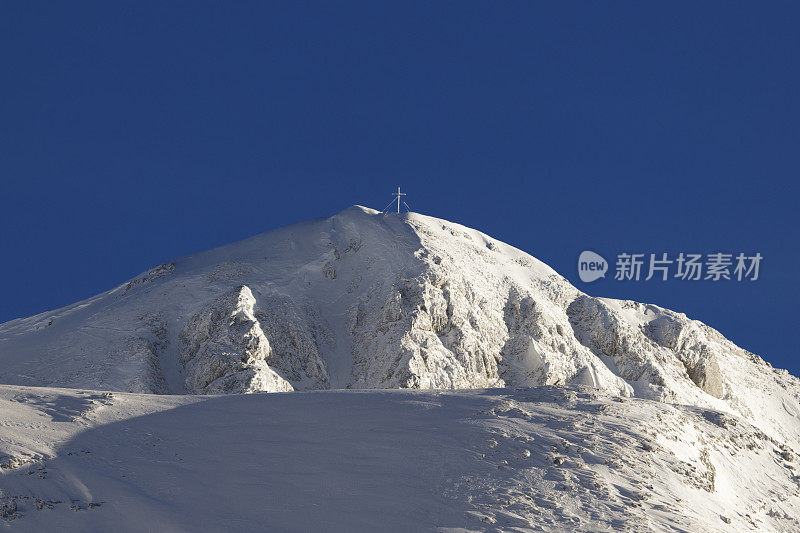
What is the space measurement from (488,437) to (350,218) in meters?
49.8

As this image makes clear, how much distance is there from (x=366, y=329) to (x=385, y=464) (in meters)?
37.7

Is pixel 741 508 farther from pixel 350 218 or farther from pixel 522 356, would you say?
pixel 350 218

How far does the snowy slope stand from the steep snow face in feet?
83.6

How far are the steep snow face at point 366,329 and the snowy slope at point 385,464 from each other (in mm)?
25484

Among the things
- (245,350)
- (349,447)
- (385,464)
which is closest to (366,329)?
(245,350)

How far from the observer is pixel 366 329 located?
2341 inches

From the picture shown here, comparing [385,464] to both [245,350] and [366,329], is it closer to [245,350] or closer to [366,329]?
[245,350]

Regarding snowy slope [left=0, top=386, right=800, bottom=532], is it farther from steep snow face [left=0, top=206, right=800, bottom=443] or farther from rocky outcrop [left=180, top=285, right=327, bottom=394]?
steep snow face [left=0, top=206, right=800, bottom=443]

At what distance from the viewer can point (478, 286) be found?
6462 centimetres

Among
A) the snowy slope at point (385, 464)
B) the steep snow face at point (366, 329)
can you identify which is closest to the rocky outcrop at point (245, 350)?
the steep snow face at point (366, 329)

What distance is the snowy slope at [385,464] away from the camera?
19.0 meters

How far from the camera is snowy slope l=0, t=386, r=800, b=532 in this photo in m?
19.0

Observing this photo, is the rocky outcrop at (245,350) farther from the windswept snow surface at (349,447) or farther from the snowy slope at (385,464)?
the snowy slope at (385,464)

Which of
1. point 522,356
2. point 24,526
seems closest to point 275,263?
point 522,356
